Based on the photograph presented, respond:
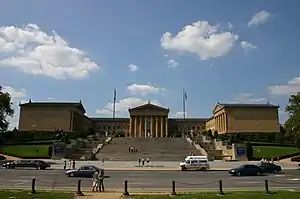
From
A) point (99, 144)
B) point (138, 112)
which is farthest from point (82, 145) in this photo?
point (138, 112)

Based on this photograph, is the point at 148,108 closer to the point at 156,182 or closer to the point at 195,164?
the point at 195,164

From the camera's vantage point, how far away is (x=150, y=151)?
262 feet

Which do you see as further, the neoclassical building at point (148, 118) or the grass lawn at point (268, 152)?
the neoclassical building at point (148, 118)

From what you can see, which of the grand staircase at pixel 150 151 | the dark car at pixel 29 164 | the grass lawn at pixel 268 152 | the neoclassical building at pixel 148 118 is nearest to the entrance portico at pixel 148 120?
the neoclassical building at pixel 148 118

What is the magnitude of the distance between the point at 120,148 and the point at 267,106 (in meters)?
87.7

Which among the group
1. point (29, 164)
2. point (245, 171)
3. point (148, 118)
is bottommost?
point (245, 171)

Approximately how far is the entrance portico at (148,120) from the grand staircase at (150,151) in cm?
6115

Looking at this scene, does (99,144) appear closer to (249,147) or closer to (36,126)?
(249,147)

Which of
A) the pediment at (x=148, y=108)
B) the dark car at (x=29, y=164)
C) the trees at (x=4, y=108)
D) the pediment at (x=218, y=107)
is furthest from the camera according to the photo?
the pediment at (x=148, y=108)

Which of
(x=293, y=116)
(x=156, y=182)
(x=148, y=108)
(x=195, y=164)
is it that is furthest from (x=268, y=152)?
(x=148, y=108)

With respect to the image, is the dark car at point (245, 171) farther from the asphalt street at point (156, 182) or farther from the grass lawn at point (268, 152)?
the grass lawn at point (268, 152)

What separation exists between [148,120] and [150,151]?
76728 mm

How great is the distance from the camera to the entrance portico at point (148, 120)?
507 ft

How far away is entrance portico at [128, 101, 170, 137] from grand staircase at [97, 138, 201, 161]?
201 ft
